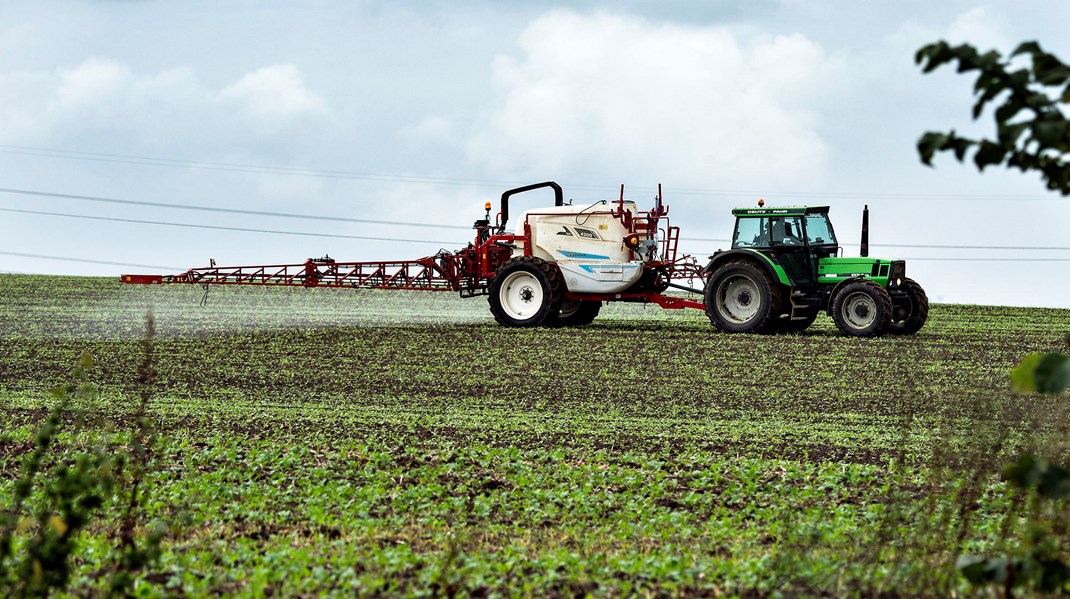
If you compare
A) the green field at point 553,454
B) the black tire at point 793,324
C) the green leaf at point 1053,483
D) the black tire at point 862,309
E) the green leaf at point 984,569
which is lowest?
the green field at point 553,454

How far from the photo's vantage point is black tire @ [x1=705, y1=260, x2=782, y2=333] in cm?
1959

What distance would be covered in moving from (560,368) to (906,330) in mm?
7431

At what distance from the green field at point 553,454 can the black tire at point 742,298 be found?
0.65 m

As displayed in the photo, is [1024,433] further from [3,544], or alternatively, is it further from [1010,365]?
[3,544]

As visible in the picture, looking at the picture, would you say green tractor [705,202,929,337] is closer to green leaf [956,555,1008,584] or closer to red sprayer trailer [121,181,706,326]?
red sprayer trailer [121,181,706,326]

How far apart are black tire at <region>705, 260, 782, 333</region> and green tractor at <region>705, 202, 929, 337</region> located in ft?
0.06

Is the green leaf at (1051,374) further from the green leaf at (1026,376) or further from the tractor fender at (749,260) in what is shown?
the tractor fender at (749,260)

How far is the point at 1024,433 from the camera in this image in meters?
10.6

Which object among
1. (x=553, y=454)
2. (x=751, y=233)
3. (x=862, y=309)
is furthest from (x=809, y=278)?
(x=553, y=454)

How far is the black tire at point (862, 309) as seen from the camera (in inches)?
747

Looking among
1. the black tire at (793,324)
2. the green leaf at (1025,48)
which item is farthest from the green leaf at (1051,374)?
the black tire at (793,324)

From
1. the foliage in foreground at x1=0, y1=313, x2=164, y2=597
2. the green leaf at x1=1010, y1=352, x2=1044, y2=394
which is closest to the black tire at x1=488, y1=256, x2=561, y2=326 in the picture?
the foliage in foreground at x1=0, y1=313, x2=164, y2=597

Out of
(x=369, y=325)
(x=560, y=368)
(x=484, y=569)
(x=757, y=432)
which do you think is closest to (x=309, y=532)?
(x=484, y=569)

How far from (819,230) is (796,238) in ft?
1.54
